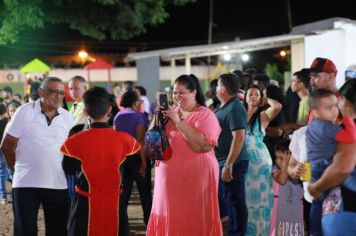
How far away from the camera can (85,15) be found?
59.5 feet

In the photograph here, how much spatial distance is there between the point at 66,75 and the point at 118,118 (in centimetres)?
2954

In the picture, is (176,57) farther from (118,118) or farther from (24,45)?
(24,45)

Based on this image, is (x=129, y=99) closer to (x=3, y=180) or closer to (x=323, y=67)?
(x=323, y=67)

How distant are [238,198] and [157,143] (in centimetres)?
198

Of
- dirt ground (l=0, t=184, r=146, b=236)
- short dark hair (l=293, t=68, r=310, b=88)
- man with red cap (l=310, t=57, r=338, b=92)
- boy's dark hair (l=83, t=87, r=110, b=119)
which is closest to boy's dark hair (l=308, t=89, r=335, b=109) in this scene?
man with red cap (l=310, t=57, r=338, b=92)

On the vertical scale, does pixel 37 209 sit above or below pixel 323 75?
below

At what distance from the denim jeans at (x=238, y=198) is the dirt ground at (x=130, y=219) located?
1719 mm

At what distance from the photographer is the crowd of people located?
3887 mm

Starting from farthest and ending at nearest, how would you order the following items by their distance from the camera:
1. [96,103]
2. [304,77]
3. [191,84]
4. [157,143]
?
[304,77] < [191,84] < [157,143] < [96,103]

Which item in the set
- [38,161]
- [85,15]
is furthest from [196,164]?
[85,15]

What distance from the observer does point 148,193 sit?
26.6ft

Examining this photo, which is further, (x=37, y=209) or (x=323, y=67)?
(x=37, y=209)

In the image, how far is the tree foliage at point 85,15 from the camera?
A: 1564 centimetres

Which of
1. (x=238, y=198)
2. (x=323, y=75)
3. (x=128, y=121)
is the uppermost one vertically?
(x=323, y=75)
